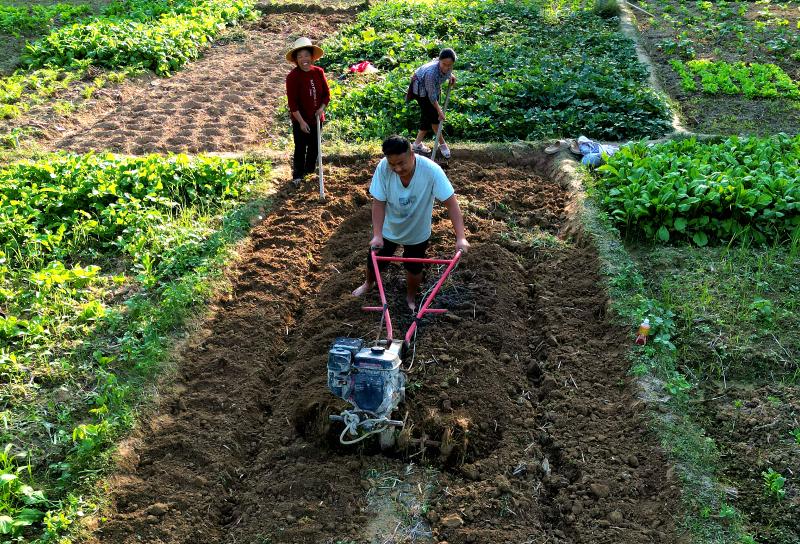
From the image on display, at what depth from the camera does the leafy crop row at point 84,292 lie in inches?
194

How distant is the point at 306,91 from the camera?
26.8 feet

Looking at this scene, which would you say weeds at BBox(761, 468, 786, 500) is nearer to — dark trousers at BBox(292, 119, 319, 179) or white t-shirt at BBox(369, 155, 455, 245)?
white t-shirt at BBox(369, 155, 455, 245)

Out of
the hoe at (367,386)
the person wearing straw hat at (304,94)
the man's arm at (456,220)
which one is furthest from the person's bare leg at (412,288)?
the person wearing straw hat at (304,94)

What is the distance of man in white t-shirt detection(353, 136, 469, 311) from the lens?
5453 millimetres

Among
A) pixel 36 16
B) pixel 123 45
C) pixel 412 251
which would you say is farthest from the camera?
pixel 36 16

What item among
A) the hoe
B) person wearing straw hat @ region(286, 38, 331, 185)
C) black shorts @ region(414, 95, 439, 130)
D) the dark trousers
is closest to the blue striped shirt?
black shorts @ region(414, 95, 439, 130)

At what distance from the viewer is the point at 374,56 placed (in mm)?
12758

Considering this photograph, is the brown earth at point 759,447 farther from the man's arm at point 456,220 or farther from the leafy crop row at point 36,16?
the leafy crop row at point 36,16

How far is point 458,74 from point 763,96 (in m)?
4.82

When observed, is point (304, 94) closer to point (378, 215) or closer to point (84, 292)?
point (378, 215)

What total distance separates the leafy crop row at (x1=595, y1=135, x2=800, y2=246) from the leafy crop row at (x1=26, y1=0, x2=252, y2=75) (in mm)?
8884

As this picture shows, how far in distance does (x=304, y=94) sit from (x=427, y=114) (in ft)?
5.79

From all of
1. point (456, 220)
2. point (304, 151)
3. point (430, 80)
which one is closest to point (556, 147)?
point (430, 80)

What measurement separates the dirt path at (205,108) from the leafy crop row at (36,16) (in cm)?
343
